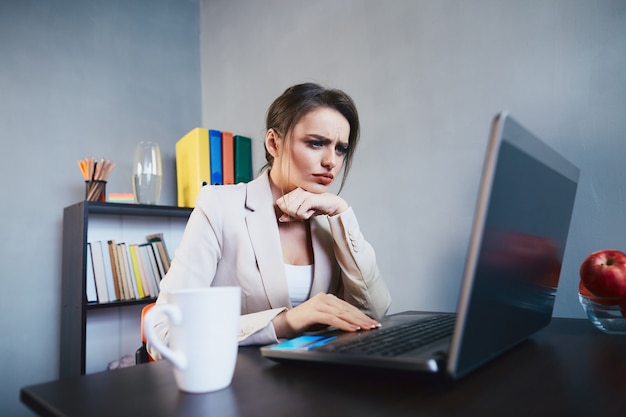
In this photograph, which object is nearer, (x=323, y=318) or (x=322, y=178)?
(x=323, y=318)

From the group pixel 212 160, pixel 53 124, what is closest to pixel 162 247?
pixel 212 160

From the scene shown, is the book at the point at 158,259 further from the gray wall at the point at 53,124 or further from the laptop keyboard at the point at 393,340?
the laptop keyboard at the point at 393,340

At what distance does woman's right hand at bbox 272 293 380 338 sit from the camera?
2.34 ft

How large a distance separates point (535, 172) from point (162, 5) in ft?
8.50

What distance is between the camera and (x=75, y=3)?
2.14 meters

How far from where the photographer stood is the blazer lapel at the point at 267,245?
1.08m

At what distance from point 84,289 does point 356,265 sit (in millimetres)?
1299

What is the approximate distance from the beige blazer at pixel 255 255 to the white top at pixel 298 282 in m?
0.02

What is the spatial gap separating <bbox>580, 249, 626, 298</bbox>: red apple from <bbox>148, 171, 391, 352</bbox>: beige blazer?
1.71ft

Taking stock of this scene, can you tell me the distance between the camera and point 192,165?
2150 mm

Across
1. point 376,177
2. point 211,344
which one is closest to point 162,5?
point 376,177

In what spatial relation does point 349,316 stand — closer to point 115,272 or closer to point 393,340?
point 393,340

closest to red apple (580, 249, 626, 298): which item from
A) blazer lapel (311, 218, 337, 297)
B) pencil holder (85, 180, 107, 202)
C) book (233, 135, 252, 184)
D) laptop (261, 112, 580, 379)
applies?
laptop (261, 112, 580, 379)

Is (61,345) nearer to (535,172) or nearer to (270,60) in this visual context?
(270,60)
